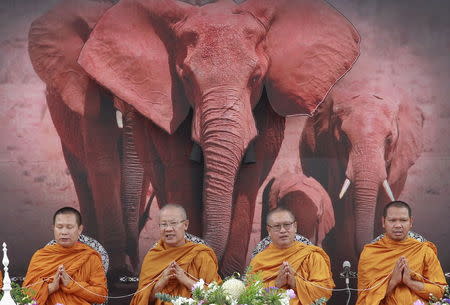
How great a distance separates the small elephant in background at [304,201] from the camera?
592 cm

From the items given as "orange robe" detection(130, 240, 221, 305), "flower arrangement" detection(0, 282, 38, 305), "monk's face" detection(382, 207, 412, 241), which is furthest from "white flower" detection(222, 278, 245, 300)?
"monk's face" detection(382, 207, 412, 241)

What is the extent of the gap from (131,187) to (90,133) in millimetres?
497

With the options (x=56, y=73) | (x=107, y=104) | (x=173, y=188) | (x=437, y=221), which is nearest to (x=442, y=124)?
(x=437, y=221)

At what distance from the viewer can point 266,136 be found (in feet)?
19.4

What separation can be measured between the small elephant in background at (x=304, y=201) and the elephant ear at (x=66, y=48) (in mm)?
1433

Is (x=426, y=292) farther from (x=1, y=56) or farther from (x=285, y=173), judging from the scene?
(x=1, y=56)

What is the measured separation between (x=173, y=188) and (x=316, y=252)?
130 cm

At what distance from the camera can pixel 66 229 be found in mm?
5266

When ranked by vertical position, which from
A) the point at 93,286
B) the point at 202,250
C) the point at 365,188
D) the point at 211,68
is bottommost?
the point at 93,286

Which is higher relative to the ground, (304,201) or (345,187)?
(345,187)

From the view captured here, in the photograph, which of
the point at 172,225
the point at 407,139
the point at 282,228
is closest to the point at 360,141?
the point at 407,139

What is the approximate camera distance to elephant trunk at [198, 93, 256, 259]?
5758 mm

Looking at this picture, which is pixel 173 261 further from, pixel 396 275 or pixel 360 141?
pixel 360 141

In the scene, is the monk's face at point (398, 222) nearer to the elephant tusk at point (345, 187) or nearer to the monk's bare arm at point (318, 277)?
the monk's bare arm at point (318, 277)
